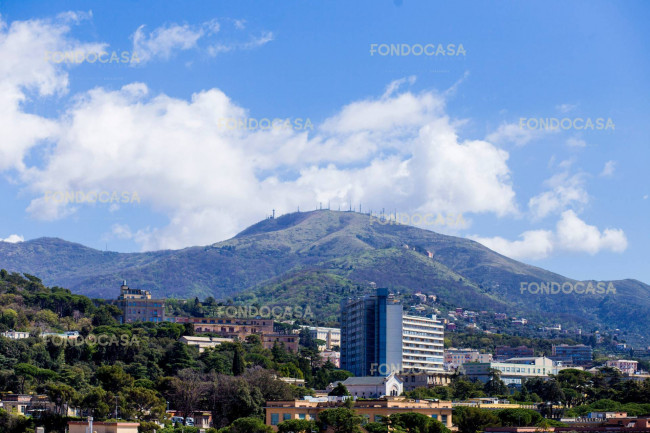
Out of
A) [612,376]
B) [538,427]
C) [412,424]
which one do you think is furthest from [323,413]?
[612,376]

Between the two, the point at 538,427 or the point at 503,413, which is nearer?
the point at 538,427

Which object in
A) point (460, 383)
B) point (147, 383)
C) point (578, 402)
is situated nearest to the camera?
point (147, 383)

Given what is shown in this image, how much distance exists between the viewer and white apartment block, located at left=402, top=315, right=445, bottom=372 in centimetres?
18062

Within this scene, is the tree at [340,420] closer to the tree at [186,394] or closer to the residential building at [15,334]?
the tree at [186,394]

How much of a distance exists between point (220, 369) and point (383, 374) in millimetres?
38848

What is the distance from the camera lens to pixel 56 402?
9600cm

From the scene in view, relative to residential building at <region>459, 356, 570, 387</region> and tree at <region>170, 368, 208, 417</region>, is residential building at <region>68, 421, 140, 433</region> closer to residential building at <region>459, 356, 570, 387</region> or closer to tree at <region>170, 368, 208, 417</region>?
tree at <region>170, 368, 208, 417</region>

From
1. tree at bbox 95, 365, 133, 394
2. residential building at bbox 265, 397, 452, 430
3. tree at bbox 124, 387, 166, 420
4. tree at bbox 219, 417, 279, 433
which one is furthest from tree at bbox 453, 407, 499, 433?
tree at bbox 95, 365, 133, 394

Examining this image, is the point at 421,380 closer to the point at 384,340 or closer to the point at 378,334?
the point at 384,340

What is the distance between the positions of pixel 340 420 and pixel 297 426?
359 centimetres

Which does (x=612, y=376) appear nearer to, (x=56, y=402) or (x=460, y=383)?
(x=460, y=383)

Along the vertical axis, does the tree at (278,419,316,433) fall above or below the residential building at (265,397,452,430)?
below

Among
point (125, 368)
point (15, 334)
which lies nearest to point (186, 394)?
point (125, 368)

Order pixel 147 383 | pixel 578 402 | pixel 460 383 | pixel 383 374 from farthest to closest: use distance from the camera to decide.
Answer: pixel 383 374 < pixel 460 383 < pixel 578 402 < pixel 147 383
